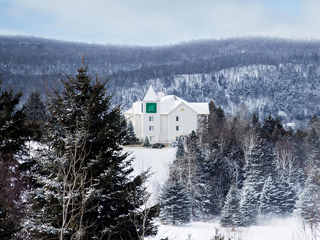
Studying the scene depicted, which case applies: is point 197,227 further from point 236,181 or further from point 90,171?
point 90,171

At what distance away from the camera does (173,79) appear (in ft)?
563

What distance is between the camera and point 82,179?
7465mm

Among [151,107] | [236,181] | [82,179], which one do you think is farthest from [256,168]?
[82,179]

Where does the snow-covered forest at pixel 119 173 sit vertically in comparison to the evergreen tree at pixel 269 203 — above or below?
above

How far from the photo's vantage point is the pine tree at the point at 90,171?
25.9 ft

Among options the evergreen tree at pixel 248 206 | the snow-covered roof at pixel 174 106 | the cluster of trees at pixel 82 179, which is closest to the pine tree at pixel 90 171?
the cluster of trees at pixel 82 179

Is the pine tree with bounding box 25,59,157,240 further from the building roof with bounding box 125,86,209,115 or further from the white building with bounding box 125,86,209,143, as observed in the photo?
the building roof with bounding box 125,86,209,115

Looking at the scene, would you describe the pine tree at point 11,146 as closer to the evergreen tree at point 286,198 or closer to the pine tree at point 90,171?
the pine tree at point 90,171

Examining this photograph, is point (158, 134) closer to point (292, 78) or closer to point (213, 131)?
point (213, 131)

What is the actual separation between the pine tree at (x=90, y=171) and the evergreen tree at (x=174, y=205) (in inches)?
797

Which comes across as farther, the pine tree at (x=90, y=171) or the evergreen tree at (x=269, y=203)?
the evergreen tree at (x=269, y=203)

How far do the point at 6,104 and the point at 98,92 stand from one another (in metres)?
5.52

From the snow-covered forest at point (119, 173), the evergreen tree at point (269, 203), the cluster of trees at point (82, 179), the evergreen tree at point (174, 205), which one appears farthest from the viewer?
the evergreen tree at point (269, 203)

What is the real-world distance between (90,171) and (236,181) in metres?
32.0
